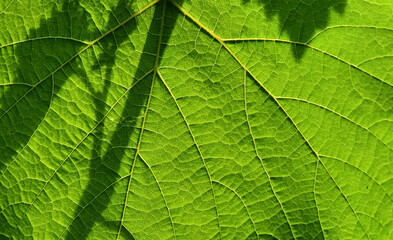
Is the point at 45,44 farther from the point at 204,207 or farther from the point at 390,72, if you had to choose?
the point at 390,72

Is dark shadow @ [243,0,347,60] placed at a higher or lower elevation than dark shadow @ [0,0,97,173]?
higher

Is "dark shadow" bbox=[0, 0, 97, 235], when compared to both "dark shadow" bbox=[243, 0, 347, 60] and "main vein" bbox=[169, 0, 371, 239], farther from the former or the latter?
"dark shadow" bbox=[243, 0, 347, 60]

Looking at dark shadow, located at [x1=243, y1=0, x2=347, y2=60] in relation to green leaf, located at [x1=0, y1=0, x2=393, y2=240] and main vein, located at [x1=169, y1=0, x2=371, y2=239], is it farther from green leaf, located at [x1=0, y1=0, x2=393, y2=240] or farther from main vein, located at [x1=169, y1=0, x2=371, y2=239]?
main vein, located at [x1=169, y1=0, x2=371, y2=239]

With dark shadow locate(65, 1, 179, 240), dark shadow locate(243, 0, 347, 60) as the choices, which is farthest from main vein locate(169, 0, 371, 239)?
dark shadow locate(243, 0, 347, 60)

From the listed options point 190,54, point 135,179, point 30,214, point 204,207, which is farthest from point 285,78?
point 30,214

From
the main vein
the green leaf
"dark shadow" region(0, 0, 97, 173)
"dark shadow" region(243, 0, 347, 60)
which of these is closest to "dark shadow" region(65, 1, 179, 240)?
the green leaf

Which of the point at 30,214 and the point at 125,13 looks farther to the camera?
the point at 30,214

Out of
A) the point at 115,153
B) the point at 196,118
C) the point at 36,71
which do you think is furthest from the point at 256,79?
the point at 36,71
